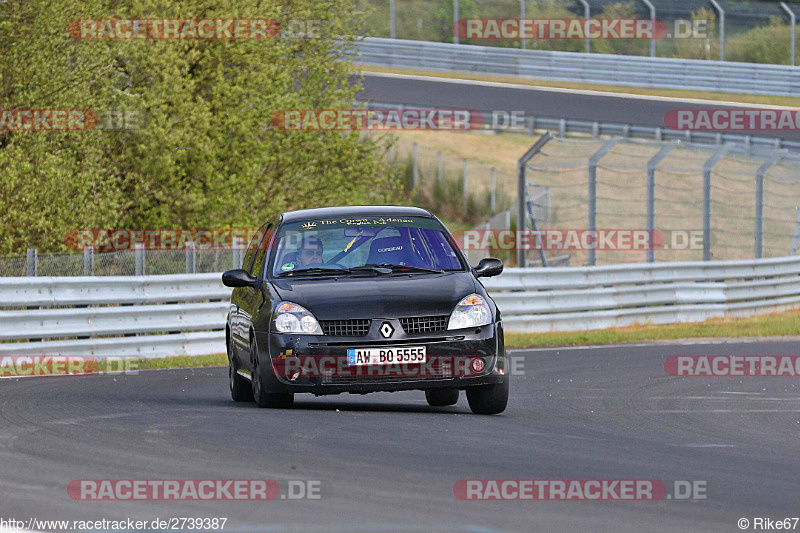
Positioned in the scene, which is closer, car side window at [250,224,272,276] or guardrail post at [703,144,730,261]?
car side window at [250,224,272,276]

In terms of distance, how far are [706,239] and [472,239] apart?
13.5m

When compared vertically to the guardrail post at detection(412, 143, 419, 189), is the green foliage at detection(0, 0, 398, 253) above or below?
above

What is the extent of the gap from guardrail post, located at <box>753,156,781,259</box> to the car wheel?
16.6 meters

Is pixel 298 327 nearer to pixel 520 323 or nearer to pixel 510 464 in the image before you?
pixel 510 464

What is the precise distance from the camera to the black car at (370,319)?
9.46 metres

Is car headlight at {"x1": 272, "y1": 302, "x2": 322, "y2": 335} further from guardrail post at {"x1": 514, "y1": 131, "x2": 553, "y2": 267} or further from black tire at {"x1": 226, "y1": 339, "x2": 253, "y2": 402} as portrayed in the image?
guardrail post at {"x1": 514, "y1": 131, "x2": 553, "y2": 267}

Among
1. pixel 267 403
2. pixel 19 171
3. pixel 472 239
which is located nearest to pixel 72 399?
pixel 267 403

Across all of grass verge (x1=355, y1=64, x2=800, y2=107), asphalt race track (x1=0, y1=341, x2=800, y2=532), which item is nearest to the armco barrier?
asphalt race track (x1=0, y1=341, x2=800, y2=532)

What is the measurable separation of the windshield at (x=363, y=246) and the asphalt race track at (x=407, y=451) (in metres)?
1.12

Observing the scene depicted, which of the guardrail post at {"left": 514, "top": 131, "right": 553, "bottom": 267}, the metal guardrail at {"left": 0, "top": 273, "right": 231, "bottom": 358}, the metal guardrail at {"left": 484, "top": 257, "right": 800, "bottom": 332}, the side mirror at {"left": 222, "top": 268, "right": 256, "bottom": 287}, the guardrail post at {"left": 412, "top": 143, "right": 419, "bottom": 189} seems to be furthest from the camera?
the guardrail post at {"left": 412, "top": 143, "right": 419, "bottom": 189}

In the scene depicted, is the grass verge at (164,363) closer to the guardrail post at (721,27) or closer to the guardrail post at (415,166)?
the guardrail post at (721,27)

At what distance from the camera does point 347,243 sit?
1077 centimetres

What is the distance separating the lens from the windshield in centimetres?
1043

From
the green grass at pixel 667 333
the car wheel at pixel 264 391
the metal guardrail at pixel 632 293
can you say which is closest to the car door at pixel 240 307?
the car wheel at pixel 264 391
